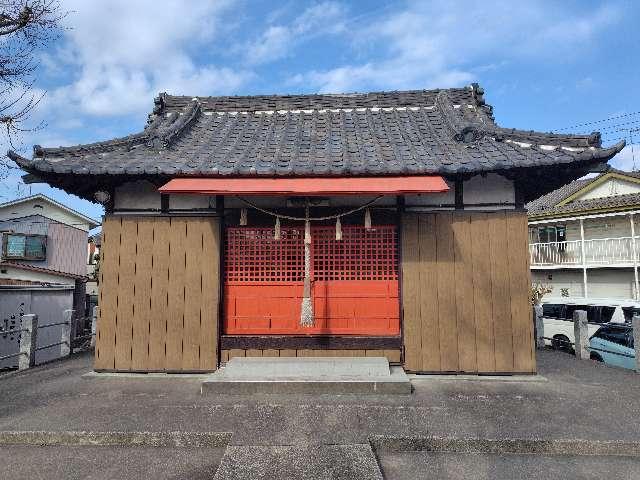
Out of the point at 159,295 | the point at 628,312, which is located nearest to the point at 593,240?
the point at 628,312

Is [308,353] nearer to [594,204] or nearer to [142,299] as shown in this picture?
[142,299]

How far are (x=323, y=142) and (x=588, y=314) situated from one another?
1370 cm

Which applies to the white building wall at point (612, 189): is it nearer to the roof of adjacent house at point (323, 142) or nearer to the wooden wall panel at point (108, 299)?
the roof of adjacent house at point (323, 142)

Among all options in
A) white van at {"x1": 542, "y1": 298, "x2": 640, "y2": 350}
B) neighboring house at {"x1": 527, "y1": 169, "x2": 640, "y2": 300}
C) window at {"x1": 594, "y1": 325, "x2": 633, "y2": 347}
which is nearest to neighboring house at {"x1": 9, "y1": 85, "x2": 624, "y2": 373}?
window at {"x1": 594, "y1": 325, "x2": 633, "y2": 347}

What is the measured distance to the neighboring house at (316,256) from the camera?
6.63m

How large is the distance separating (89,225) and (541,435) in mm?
27326

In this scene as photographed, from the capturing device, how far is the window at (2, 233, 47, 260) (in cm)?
2039

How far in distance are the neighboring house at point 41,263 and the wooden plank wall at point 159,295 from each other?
30.3 feet

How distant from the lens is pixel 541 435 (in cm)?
449

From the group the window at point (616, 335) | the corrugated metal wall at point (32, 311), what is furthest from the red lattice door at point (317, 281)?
the corrugated metal wall at point (32, 311)

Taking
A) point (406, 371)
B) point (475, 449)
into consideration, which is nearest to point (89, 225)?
point (406, 371)

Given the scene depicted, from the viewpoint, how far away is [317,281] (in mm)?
7020

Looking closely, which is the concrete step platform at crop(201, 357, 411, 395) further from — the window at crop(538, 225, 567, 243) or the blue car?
the window at crop(538, 225, 567, 243)

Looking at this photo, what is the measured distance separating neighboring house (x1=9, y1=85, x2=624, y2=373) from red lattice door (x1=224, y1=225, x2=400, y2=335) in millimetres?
19
